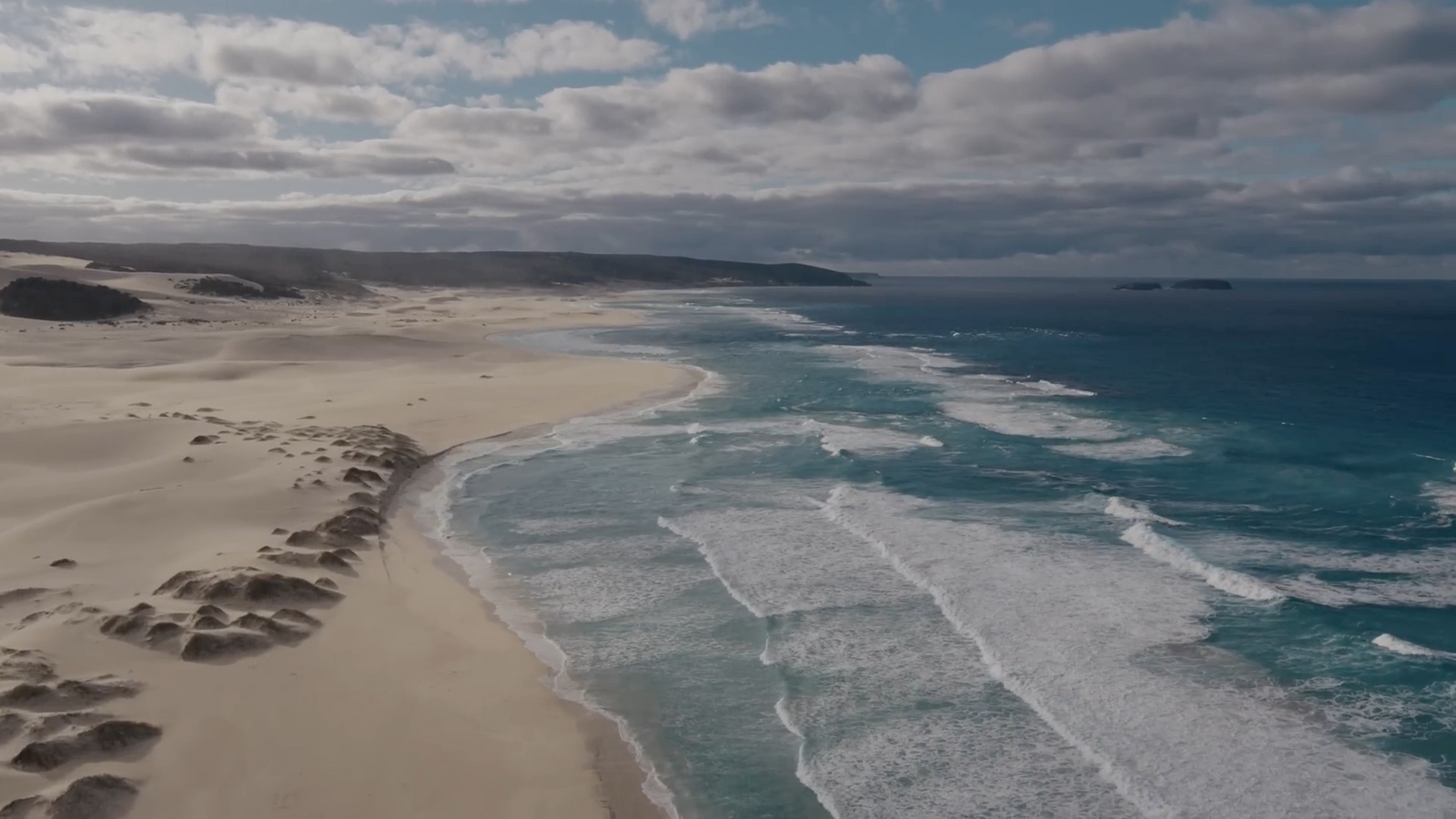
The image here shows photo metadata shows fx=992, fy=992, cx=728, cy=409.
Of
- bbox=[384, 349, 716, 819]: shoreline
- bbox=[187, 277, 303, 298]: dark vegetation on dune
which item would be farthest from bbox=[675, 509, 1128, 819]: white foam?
bbox=[187, 277, 303, 298]: dark vegetation on dune

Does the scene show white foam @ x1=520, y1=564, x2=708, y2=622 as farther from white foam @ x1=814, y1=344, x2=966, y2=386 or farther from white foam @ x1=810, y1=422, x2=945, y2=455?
white foam @ x1=814, y1=344, x2=966, y2=386

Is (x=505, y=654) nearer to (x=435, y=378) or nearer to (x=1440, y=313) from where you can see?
(x=435, y=378)

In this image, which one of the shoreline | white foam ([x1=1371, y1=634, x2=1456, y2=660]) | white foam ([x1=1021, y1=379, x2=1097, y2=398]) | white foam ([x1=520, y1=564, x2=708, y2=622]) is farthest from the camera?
white foam ([x1=1021, y1=379, x2=1097, y2=398])

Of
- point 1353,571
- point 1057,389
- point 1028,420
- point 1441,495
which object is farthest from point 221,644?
point 1057,389

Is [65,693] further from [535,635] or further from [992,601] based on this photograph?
[992,601]

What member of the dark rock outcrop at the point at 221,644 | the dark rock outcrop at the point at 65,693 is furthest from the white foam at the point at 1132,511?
the dark rock outcrop at the point at 65,693
